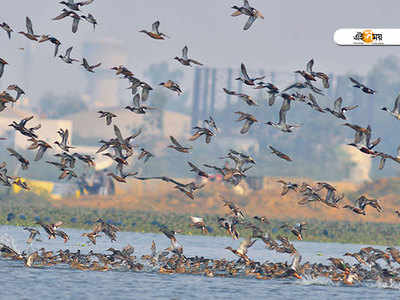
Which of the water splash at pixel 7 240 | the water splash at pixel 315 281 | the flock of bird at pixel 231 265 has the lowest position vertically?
the water splash at pixel 315 281

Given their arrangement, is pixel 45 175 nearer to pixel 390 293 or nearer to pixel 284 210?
pixel 284 210

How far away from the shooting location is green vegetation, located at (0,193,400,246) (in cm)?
6894

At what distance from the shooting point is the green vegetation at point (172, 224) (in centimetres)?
6894

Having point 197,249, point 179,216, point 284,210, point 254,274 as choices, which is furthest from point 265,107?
point 254,274

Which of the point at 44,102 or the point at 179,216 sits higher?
the point at 44,102

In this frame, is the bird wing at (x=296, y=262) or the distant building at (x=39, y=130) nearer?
the bird wing at (x=296, y=262)

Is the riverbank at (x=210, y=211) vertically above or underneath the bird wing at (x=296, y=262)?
above

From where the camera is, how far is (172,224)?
234 feet

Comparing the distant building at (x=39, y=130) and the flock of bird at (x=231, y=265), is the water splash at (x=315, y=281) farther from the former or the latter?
the distant building at (x=39, y=130)

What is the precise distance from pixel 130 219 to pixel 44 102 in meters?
129

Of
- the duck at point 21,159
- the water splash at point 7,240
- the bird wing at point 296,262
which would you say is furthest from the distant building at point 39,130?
the duck at point 21,159

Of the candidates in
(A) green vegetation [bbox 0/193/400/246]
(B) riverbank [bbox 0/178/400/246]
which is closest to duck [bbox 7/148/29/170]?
(B) riverbank [bbox 0/178/400/246]

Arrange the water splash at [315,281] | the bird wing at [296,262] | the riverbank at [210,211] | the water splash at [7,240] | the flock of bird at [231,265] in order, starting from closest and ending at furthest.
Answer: the water splash at [315,281] < the flock of bird at [231,265] < the bird wing at [296,262] < the water splash at [7,240] < the riverbank at [210,211]

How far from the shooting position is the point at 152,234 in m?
67.3
